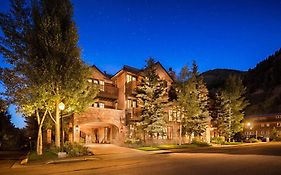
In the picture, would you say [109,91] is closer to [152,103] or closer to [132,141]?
[152,103]

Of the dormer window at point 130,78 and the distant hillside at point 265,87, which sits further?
the distant hillside at point 265,87

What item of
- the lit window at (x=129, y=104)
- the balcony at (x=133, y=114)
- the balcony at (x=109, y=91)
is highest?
the balcony at (x=109, y=91)

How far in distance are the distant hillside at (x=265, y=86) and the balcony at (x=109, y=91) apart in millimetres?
88578

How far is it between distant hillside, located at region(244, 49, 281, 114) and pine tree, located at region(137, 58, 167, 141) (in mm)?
88438

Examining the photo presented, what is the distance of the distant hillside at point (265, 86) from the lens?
113 metres

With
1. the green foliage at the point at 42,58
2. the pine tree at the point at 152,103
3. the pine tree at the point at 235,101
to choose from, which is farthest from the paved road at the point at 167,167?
the pine tree at the point at 235,101

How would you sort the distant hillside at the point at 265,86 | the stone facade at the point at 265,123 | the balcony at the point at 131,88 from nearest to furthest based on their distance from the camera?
the balcony at the point at 131,88
the stone facade at the point at 265,123
the distant hillside at the point at 265,86

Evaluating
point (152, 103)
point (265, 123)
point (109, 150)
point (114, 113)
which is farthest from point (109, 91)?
point (265, 123)

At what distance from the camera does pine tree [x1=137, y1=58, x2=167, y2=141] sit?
114ft

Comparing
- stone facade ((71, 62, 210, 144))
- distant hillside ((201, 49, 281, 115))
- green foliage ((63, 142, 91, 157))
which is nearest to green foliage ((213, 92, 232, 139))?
stone facade ((71, 62, 210, 144))

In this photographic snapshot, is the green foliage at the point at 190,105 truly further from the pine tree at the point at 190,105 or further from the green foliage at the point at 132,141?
the green foliage at the point at 132,141

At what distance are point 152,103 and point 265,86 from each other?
109 metres

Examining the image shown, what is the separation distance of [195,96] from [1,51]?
27840 millimetres

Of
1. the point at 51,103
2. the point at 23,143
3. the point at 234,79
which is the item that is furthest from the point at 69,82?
the point at 234,79
